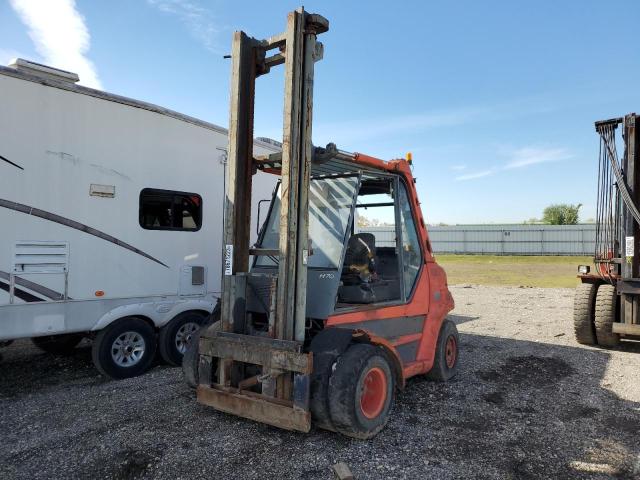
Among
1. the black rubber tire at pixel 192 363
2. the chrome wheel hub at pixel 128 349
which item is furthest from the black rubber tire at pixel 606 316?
the chrome wheel hub at pixel 128 349

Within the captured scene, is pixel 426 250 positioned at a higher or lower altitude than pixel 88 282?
higher

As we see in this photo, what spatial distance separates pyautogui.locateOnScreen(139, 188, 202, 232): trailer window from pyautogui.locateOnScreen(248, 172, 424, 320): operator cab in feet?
6.24

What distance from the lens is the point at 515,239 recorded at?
133 ft

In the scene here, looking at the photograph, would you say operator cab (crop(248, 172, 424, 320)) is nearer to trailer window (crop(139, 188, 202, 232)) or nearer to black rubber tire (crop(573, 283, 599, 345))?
trailer window (crop(139, 188, 202, 232))

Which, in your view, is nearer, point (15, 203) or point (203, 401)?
point (203, 401)

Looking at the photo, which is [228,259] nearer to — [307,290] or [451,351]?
[307,290]

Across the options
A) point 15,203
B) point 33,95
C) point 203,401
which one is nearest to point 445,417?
point 203,401

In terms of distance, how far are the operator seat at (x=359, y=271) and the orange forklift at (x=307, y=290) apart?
11mm

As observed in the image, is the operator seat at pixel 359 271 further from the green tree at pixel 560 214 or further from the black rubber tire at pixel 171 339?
the green tree at pixel 560 214

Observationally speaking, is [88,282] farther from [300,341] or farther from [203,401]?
[300,341]

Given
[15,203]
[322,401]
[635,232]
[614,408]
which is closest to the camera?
[322,401]

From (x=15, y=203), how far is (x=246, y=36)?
126 inches

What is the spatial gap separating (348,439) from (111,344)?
345 centimetres

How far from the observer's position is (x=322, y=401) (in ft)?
12.2
